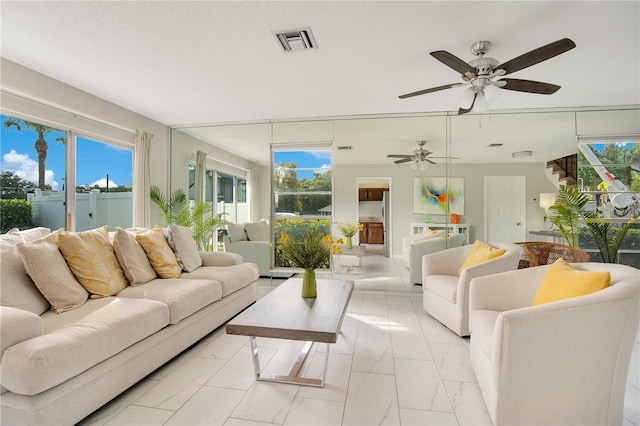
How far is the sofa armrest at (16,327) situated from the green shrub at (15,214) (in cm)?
182

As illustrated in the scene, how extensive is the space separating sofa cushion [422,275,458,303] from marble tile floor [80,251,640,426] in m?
0.35

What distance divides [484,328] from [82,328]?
2.38m

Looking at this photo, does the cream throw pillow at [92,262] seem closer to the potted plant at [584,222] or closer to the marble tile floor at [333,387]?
the marble tile floor at [333,387]

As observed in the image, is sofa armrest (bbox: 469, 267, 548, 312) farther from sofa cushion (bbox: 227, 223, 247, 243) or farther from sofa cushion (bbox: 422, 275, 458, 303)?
sofa cushion (bbox: 227, 223, 247, 243)

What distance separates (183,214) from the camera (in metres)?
4.70

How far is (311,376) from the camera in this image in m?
2.18

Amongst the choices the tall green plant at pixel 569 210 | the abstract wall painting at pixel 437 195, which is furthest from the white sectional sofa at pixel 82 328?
the tall green plant at pixel 569 210

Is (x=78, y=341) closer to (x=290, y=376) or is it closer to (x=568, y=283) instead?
(x=290, y=376)

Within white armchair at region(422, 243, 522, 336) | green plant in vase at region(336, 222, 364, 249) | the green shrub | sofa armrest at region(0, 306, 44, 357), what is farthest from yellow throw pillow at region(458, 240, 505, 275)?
the green shrub

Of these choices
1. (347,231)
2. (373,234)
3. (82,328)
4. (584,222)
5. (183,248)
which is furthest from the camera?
(373,234)

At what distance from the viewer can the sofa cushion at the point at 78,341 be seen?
1438 millimetres

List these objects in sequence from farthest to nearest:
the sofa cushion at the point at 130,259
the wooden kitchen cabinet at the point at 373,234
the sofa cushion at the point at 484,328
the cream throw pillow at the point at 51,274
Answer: the wooden kitchen cabinet at the point at 373,234 → the sofa cushion at the point at 130,259 → the cream throw pillow at the point at 51,274 → the sofa cushion at the point at 484,328

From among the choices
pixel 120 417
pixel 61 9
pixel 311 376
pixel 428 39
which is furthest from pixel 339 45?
pixel 120 417

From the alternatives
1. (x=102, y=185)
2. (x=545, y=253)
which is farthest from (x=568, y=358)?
(x=102, y=185)
